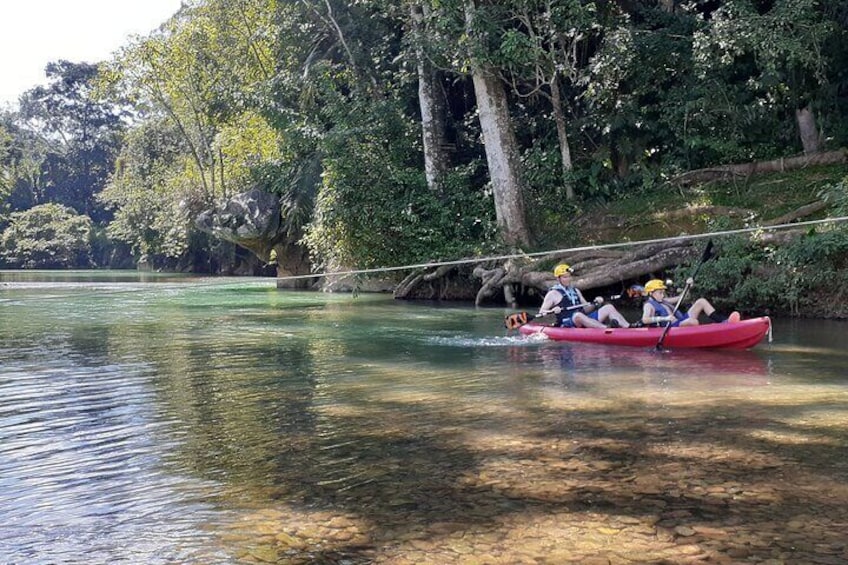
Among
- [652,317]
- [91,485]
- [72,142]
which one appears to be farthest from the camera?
[72,142]

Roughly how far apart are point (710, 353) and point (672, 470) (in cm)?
584

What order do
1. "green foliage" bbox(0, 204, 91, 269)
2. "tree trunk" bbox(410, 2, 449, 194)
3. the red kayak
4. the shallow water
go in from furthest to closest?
"green foliage" bbox(0, 204, 91, 269), "tree trunk" bbox(410, 2, 449, 194), the red kayak, the shallow water

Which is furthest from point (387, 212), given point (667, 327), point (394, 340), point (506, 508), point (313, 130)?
point (506, 508)

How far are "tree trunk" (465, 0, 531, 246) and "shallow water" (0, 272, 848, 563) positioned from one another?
7854 mm

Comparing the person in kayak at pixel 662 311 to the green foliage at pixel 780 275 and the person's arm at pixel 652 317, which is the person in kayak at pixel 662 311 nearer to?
the person's arm at pixel 652 317

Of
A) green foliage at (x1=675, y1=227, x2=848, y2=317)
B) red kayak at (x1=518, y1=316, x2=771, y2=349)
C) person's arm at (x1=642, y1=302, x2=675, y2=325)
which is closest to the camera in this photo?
red kayak at (x1=518, y1=316, x2=771, y2=349)

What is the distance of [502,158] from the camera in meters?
18.8

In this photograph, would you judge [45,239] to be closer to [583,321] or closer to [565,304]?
[565,304]

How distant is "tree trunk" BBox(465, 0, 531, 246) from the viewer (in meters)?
18.8

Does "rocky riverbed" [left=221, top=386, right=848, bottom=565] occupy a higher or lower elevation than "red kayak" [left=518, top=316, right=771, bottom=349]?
lower

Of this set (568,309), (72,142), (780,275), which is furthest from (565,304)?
(72,142)

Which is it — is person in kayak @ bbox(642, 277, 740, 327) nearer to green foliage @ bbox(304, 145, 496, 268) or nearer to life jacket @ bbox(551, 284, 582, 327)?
life jacket @ bbox(551, 284, 582, 327)

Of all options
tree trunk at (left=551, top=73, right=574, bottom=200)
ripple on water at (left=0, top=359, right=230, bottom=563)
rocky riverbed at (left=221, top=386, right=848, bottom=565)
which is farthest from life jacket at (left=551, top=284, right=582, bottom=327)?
tree trunk at (left=551, top=73, right=574, bottom=200)

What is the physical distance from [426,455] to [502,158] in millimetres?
13771
